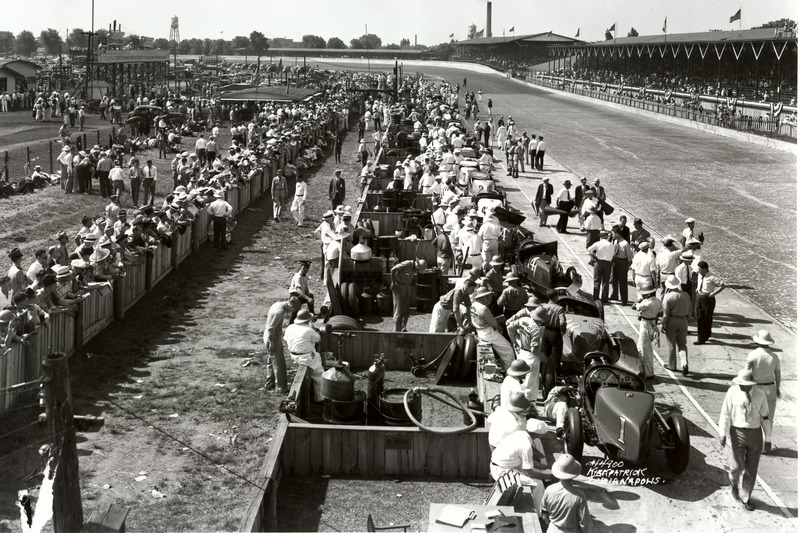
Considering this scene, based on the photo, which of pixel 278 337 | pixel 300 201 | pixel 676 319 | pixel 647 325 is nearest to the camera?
pixel 278 337

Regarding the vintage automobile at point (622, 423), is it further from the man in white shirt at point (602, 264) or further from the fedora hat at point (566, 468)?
the man in white shirt at point (602, 264)

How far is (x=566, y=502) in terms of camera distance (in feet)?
27.5

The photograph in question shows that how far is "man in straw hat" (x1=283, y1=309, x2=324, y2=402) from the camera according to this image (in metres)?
13.1

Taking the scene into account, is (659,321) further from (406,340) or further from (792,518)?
(792,518)

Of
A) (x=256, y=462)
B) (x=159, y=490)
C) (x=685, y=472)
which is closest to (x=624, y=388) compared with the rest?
(x=685, y=472)

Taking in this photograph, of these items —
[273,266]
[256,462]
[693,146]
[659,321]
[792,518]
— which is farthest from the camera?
[693,146]

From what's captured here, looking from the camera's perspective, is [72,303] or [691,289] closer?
[72,303]

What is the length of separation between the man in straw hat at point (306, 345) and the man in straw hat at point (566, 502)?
511cm

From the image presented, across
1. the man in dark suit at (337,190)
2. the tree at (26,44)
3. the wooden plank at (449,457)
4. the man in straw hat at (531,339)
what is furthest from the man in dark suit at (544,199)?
the tree at (26,44)

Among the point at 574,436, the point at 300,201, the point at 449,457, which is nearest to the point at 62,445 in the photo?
the point at 449,457

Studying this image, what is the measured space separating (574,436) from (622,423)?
0.55 meters

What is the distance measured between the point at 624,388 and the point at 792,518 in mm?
2271

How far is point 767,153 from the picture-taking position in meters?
45.8

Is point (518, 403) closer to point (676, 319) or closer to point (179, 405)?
point (676, 319)
